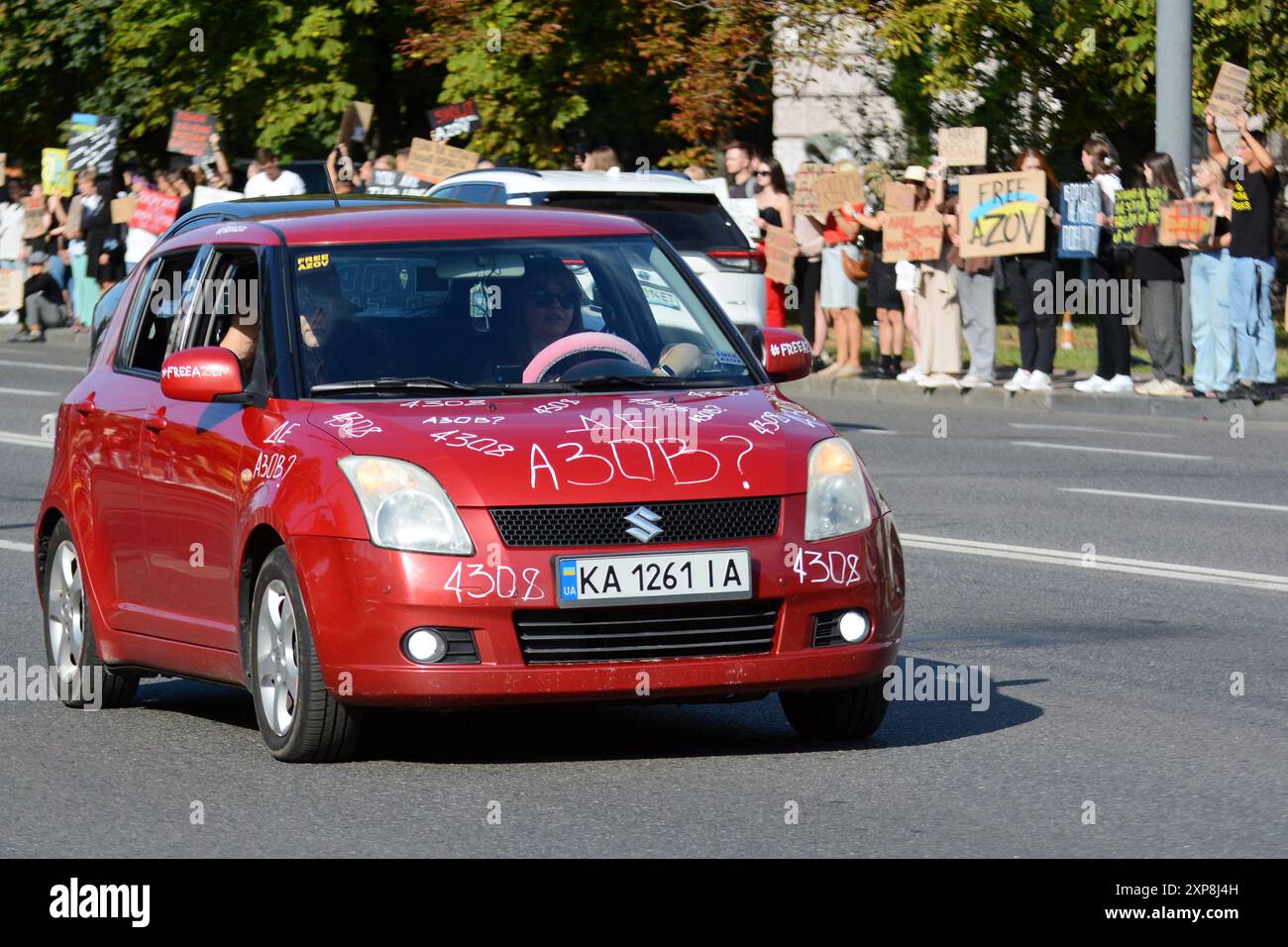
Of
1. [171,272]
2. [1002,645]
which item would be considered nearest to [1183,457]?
[1002,645]

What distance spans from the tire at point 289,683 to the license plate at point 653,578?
0.79 m

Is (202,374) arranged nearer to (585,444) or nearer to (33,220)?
(585,444)

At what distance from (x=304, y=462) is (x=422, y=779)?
0.98m

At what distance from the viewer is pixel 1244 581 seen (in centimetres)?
1153

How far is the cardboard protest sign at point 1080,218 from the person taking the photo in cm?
2177

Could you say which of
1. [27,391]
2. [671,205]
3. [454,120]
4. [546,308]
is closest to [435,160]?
[454,120]

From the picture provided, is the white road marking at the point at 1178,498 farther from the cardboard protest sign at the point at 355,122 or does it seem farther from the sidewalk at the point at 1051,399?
the cardboard protest sign at the point at 355,122

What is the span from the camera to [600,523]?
7.10m

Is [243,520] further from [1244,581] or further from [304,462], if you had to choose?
[1244,581]

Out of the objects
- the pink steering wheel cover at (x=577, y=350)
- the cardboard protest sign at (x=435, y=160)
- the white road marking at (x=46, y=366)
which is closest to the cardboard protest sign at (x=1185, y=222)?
the cardboard protest sign at (x=435, y=160)

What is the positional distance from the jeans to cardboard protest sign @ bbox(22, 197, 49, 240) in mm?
13527

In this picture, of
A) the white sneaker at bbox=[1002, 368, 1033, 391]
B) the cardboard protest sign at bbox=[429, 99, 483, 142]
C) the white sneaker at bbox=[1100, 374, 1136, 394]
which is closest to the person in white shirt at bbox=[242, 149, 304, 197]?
the cardboard protest sign at bbox=[429, 99, 483, 142]

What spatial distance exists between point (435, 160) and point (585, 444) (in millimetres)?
19408

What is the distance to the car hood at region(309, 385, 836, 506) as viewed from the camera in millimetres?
7121
